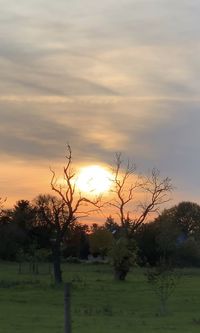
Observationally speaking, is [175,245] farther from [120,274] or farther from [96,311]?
[96,311]

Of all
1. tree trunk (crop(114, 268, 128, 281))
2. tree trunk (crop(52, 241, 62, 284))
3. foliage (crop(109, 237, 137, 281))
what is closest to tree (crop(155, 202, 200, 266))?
foliage (crop(109, 237, 137, 281))

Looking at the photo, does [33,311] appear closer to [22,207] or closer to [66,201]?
[66,201]

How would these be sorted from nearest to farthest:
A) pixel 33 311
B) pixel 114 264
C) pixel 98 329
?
pixel 98 329 < pixel 33 311 < pixel 114 264

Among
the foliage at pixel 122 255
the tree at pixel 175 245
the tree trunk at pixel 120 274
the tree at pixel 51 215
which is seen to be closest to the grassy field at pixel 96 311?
the tree at pixel 51 215

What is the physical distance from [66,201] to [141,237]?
4443 centimetres

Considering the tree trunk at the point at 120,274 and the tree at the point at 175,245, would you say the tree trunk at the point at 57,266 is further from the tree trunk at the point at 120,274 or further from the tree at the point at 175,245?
the tree at the point at 175,245

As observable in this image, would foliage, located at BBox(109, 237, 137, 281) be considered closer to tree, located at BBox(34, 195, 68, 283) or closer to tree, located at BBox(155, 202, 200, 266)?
tree, located at BBox(34, 195, 68, 283)

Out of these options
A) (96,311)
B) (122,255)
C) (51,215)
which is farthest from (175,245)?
(96,311)

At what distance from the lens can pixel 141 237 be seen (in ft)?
309

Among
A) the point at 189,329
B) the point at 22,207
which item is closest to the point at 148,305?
the point at 189,329

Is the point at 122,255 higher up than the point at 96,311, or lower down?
higher up

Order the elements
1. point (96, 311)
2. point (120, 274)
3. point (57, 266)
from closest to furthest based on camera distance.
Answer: point (96, 311)
point (57, 266)
point (120, 274)

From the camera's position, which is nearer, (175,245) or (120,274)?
(120,274)

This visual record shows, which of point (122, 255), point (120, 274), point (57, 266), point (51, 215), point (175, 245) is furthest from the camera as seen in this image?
point (175, 245)
